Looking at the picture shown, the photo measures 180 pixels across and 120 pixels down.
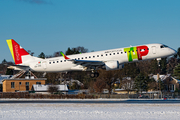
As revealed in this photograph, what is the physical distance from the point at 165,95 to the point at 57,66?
25.9 meters

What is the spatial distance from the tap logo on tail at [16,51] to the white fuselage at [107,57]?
344 cm

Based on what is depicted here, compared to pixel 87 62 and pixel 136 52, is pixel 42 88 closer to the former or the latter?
pixel 87 62

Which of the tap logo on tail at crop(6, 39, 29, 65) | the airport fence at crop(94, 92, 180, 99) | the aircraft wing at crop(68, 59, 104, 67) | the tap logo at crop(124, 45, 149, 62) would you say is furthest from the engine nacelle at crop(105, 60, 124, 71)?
the airport fence at crop(94, 92, 180, 99)

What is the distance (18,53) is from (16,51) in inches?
24.0

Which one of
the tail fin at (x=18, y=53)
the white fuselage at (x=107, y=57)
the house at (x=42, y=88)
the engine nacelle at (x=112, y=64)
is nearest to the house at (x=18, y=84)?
the house at (x=42, y=88)

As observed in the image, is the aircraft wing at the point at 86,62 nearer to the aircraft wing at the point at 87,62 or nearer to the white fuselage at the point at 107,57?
the aircraft wing at the point at 87,62

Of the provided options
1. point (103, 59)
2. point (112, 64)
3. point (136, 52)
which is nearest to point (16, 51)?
point (103, 59)

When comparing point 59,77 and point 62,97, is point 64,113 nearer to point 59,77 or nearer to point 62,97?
point 62,97

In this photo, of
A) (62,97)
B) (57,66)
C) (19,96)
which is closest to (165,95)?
(62,97)

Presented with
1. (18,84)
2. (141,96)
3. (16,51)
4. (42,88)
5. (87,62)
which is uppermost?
(16,51)

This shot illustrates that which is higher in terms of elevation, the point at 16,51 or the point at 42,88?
the point at 16,51

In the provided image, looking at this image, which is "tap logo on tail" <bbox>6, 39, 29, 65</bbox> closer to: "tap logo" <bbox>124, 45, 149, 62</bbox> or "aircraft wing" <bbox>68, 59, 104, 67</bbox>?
"aircraft wing" <bbox>68, 59, 104, 67</bbox>

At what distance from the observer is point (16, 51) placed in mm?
48875

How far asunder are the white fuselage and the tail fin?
8.36ft
